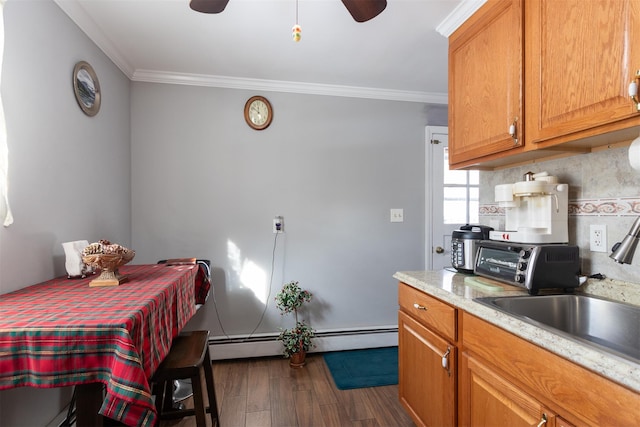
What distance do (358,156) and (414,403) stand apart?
2.01 m

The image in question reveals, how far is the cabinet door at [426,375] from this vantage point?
4.52 feet

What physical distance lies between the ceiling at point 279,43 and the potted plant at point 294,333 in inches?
69.8

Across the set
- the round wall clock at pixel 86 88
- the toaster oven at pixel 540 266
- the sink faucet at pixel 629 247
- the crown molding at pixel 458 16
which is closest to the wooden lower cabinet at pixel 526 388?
the toaster oven at pixel 540 266

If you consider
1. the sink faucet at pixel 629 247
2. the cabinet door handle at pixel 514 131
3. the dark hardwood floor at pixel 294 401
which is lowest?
the dark hardwood floor at pixel 294 401

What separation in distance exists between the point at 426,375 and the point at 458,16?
196 cm

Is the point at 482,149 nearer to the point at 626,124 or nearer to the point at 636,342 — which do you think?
the point at 626,124

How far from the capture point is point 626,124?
1035 mm

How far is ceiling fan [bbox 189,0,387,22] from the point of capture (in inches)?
52.5

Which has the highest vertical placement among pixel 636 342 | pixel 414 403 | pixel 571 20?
pixel 571 20

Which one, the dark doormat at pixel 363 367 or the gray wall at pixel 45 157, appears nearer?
the gray wall at pixel 45 157

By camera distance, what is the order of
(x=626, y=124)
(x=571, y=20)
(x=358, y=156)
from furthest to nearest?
(x=358, y=156) < (x=571, y=20) < (x=626, y=124)

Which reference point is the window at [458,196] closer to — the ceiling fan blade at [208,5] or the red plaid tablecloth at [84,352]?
the ceiling fan blade at [208,5]

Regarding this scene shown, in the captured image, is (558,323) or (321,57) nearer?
(558,323)

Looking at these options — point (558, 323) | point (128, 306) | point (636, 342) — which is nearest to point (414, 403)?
point (558, 323)
